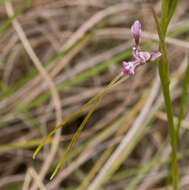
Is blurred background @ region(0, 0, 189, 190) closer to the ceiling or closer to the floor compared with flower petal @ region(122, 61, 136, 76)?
closer to the ceiling

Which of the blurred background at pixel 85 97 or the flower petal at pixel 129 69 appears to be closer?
the flower petal at pixel 129 69

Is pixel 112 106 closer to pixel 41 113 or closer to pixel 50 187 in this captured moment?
pixel 41 113

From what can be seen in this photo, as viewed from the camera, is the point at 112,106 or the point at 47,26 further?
the point at 47,26

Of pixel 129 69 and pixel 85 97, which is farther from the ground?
pixel 85 97

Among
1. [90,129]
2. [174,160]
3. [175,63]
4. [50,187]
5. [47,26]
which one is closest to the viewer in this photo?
[174,160]

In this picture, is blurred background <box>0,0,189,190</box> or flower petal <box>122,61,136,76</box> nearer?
flower petal <box>122,61,136,76</box>

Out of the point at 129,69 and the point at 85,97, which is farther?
the point at 85,97

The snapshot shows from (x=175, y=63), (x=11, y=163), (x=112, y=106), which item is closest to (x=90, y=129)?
(x=112, y=106)

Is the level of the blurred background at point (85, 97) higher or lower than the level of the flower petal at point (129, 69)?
higher
